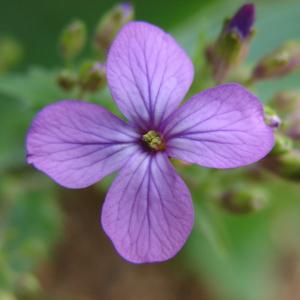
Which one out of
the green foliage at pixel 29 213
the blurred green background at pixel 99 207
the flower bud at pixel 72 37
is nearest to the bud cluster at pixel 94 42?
the flower bud at pixel 72 37

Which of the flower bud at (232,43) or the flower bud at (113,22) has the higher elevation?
the flower bud at (113,22)

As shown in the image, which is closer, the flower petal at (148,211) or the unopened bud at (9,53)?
the flower petal at (148,211)

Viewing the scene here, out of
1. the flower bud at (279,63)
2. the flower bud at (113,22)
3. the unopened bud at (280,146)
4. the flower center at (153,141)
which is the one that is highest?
the flower bud at (113,22)

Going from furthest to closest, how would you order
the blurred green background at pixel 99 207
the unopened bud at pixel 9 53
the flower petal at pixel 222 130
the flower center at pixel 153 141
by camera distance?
the unopened bud at pixel 9 53 < the blurred green background at pixel 99 207 < the flower center at pixel 153 141 < the flower petal at pixel 222 130

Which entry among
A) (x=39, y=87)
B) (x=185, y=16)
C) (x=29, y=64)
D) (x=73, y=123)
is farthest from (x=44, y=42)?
(x=73, y=123)

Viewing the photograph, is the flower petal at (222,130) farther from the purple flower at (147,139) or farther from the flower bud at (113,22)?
the flower bud at (113,22)

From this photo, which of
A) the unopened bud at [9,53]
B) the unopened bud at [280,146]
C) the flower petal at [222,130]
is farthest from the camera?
the unopened bud at [9,53]
